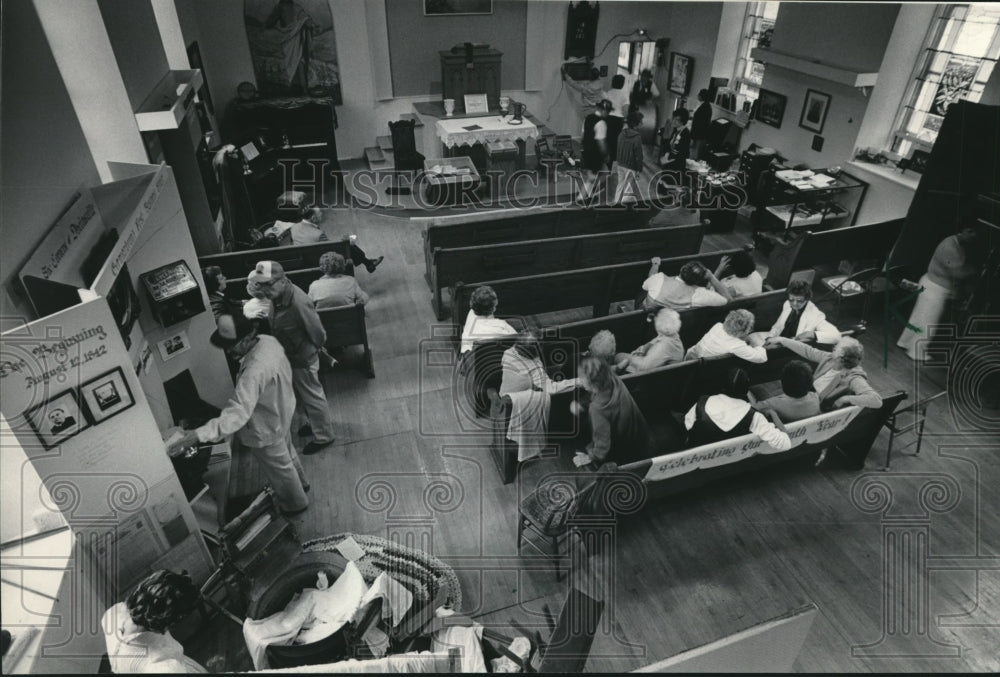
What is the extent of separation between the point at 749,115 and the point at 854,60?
209cm

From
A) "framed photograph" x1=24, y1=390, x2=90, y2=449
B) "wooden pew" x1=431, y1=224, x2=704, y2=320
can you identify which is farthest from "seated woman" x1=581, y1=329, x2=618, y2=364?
"framed photograph" x1=24, y1=390, x2=90, y2=449

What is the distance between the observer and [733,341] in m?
4.45

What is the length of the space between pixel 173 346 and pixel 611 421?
3088 mm

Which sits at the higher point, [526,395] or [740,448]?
[526,395]

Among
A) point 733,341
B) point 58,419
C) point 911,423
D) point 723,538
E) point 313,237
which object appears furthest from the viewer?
point 313,237

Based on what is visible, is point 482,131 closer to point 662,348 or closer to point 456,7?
point 456,7

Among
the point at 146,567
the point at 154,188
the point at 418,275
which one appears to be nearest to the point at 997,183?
the point at 418,275

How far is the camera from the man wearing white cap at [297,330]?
4.09m

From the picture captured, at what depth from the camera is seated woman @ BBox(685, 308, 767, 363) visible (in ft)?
14.3

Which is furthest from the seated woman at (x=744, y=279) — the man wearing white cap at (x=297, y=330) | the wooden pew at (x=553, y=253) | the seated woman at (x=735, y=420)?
the man wearing white cap at (x=297, y=330)

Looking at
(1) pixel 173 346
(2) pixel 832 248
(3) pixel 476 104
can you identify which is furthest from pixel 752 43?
(1) pixel 173 346

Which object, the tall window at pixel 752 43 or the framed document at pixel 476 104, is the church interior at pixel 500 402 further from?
the framed document at pixel 476 104

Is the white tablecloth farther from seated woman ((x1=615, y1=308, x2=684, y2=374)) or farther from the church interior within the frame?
seated woman ((x1=615, y1=308, x2=684, y2=374))

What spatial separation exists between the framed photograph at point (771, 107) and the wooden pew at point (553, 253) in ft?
11.7
